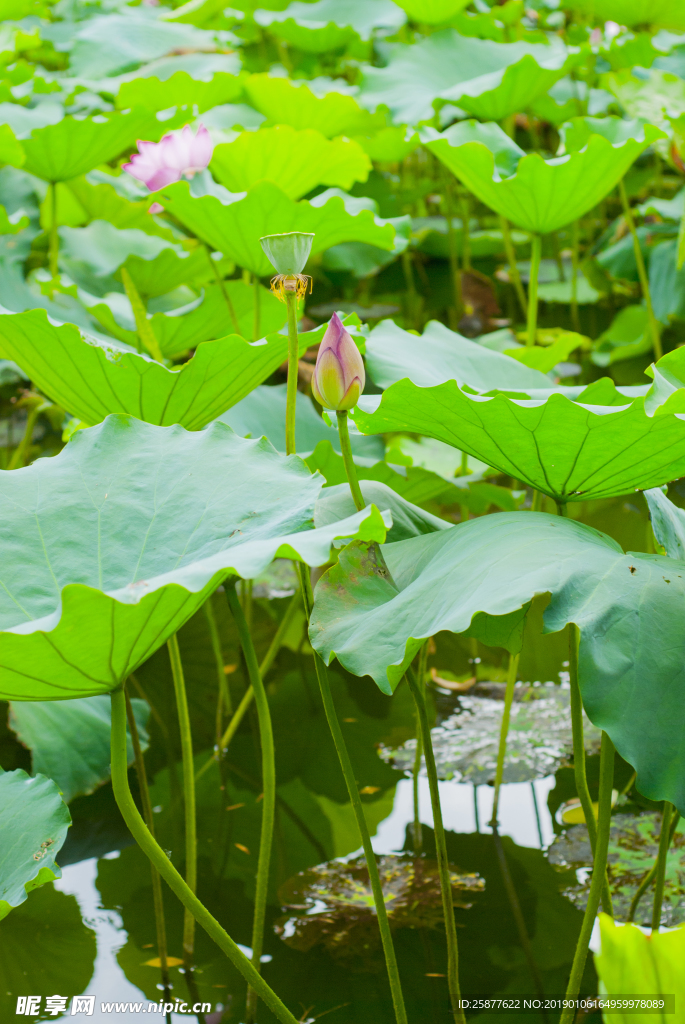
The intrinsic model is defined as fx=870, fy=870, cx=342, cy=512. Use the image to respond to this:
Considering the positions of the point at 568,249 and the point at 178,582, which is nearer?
the point at 178,582

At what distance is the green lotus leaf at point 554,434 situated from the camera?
0.61 m

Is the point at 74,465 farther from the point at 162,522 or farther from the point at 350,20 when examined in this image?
the point at 350,20

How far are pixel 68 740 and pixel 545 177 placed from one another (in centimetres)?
106

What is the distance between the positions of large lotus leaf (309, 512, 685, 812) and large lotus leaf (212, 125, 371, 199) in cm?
105

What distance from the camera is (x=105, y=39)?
2.88 metres

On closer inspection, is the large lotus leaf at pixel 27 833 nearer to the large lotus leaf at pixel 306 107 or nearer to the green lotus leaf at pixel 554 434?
the green lotus leaf at pixel 554 434

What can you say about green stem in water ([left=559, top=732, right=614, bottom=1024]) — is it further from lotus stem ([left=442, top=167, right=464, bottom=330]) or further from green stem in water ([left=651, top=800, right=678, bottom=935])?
lotus stem ([left=442, top=167, right=464, bottom=330])

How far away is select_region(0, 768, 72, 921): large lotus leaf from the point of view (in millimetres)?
646

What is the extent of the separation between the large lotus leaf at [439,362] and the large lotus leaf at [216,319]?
1.29 feet

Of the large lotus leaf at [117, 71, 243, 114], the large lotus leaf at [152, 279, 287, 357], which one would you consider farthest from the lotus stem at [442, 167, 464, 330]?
the large lotus leaf at [152, 279, 287, 357]

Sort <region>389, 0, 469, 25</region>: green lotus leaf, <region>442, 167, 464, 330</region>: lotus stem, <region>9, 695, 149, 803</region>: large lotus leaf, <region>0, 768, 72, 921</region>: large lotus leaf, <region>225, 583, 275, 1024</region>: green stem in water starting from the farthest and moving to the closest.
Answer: <region>442, 167, 464, 330</region>: lotus stem, <region>389, 0, 469, 25</region>: green lotus leaf, <region>9, 695, 149, 803</region>: large lotus leaf, <region>225, 583, 275, 1024</region>: green stem in water, <region>0, 768, 72, 921</region>: large lotus leaf

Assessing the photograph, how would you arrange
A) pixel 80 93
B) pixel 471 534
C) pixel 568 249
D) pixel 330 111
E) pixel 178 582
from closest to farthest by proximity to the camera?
pixel 178 582
pixel 471 534
pixel 330 111
pixel 80 93
pixel 568 249

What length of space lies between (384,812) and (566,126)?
138cm

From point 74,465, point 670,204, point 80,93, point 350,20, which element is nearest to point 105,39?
point 80,93
